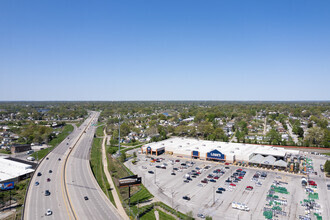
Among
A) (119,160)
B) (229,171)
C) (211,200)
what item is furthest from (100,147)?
(211,200)

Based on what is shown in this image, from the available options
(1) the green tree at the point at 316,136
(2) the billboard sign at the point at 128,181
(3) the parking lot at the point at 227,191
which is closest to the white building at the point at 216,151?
(3) the parking lot at the point at 227,191

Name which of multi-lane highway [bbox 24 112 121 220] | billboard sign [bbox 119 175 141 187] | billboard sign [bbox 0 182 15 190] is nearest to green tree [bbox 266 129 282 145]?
billboard sign [bbox 119 175 141 187]

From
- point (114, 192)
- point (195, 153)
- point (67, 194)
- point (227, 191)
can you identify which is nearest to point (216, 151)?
point (195, 153)

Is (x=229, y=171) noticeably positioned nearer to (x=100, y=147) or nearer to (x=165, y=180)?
(x=165, y=180)

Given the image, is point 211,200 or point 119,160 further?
point 119,160

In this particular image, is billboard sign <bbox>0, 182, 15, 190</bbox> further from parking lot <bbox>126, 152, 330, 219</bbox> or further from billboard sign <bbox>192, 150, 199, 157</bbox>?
billboard sign <bbox>192, 150, 199, 157</bbox>

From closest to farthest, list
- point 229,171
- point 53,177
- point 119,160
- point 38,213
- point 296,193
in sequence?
point 38,213
point 296,193
point 53,177
point 229,171
point 119,160

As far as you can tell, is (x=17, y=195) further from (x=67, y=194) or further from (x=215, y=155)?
(x=215, y=155)
